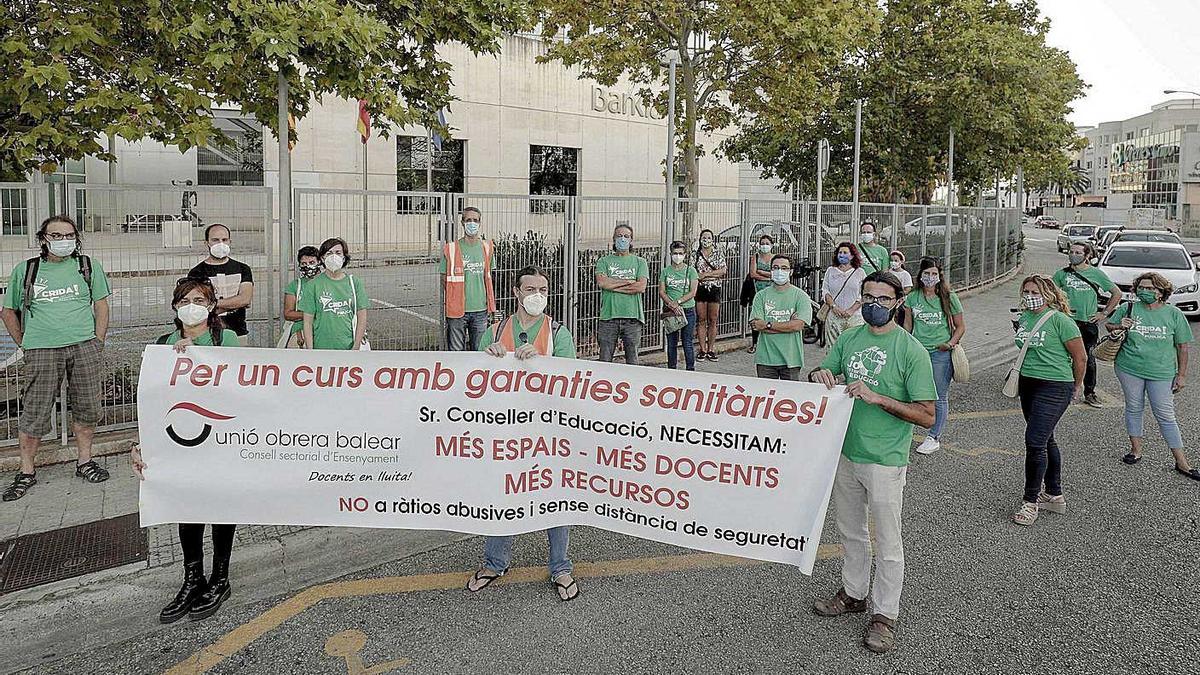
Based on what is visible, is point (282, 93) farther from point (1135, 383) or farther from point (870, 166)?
point (870, 166)

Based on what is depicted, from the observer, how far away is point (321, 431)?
4.87 m

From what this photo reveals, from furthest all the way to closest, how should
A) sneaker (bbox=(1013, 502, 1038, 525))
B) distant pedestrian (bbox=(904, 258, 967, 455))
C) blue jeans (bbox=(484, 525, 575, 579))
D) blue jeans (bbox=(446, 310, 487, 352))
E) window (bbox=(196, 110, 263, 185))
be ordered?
window (bbox=(196, 110, 263, 185))
blue jeans (bbox=(446, 310, 487, 352))
distant pedestrian (bbox=(904, 258, 967, 455))
sneaker (bbox=(1013, 502, 1038, 525))
blue jeans (bbox=(484, 525, 575, 579))

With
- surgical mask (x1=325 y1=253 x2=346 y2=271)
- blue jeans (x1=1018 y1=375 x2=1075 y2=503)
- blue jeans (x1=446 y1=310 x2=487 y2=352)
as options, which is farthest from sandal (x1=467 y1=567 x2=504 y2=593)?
blue jeans (x1=446 y1=310 x2=487 y2=352)

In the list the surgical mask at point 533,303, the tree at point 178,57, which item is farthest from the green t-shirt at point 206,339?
the tree at point 178,57

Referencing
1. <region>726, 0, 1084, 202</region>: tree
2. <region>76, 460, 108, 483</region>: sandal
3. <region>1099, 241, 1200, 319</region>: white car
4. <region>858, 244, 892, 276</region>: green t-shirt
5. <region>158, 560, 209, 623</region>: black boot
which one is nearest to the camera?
<region>158, 560, 209, 623</region>: black boot

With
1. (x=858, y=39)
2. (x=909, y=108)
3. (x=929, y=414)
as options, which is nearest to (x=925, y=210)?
(x=858, y=39)

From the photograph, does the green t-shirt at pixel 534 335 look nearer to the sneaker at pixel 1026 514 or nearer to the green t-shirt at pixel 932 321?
the sneaker at pixel 1026 514

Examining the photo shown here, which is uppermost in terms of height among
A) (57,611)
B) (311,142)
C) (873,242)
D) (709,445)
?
(311,142)

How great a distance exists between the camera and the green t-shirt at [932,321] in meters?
7.79

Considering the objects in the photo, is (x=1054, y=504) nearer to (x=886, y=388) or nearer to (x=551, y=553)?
(x=886, y=388)

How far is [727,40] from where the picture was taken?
17734 millimetres

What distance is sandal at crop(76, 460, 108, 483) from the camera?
21.5ft

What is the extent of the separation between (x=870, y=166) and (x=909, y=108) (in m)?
1.89

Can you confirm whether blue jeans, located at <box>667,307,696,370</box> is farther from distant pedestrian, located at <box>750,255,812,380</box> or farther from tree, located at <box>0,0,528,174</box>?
tree, located at <box>0,0,528,174</box>
